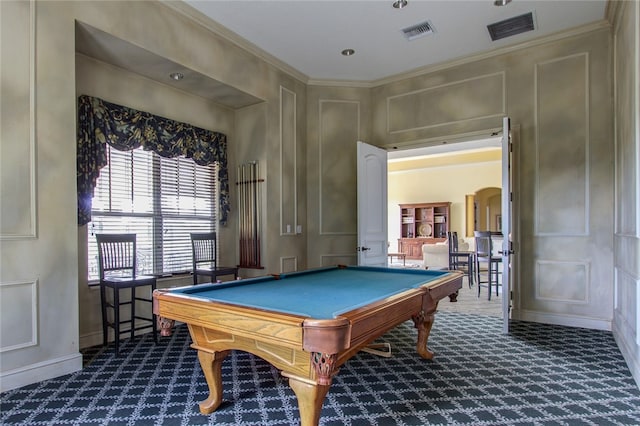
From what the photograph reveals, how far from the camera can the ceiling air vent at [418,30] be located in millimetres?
4074

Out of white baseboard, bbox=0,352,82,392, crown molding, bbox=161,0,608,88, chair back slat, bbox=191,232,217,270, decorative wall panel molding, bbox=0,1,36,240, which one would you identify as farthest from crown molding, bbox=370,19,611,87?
white baseboard, bbox=0,352,82,392

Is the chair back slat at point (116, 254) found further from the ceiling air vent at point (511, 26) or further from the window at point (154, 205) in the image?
the ceiling air vent at point (511, 26)

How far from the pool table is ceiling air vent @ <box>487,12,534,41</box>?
3.02 metres

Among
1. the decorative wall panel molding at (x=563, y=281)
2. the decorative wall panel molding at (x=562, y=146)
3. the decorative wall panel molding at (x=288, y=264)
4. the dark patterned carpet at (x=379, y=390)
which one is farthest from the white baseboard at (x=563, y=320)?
the decorative wall panel molding at (x=288, y=264)

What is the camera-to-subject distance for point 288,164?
512cm

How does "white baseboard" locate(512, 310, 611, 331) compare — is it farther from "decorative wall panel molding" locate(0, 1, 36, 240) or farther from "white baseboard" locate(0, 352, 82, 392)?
"decorative wall panel molding" locate(0, 1, 36, 240)

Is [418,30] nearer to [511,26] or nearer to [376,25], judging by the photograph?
[376,25]

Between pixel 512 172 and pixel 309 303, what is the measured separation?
3515mm

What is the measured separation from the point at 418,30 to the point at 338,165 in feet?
6.75

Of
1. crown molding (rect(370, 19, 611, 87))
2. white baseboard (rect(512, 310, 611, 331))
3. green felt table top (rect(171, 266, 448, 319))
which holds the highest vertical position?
crown molding (rect(370, 19, 611, 87))

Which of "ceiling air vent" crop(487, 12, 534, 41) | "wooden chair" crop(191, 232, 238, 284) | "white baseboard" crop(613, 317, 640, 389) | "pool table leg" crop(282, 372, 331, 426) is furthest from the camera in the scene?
"wooden chair" crop(191, 232, 238, 284)

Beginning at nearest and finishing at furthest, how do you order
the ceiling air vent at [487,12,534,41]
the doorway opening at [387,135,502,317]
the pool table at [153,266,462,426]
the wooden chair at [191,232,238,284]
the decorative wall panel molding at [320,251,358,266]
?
the pool table at [153,266,462,426] < the ceiling air vent at [487,12,534,41] < the wooden chair at [191,232,238,284] < the decorative wall panel molding at [320,251,358,266] < the doorway opening at [387,135,502,317]

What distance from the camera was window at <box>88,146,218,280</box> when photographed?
148 inches

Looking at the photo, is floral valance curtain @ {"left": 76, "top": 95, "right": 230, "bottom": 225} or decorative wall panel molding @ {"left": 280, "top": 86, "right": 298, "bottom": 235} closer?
floral valance curtain @ {"left": 76, "top": 95, "right": 230, "bottom": 225}
